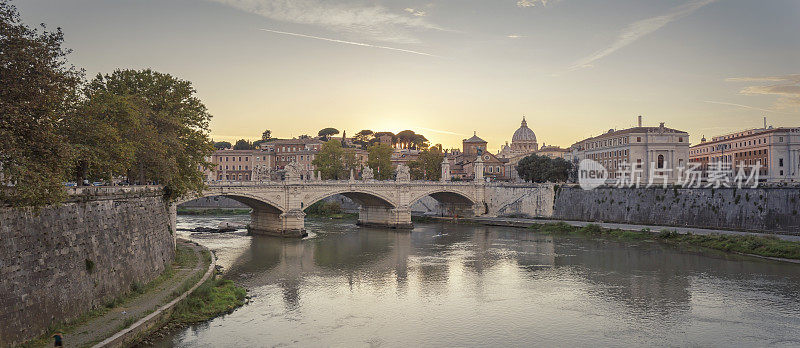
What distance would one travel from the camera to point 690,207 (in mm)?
42938

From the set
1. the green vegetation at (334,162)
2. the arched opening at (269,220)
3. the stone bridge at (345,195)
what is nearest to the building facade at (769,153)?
the stone bridge at (345,195)

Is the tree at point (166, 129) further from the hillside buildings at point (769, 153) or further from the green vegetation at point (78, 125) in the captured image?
the hillside buildings at point (769, 153)

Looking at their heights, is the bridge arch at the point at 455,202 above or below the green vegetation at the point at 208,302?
above

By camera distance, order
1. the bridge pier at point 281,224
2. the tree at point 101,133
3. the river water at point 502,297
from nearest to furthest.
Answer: the river water at point 502,297
the tree at point 101,133
the bridge pier at point 281,224

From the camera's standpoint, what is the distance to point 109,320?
15.2 m

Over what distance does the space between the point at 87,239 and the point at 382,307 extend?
33.0 feet

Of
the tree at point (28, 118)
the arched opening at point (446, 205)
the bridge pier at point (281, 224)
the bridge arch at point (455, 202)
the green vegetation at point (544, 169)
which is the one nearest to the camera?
the tree at point (28, 118)

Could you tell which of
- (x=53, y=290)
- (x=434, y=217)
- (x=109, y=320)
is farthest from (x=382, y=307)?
(x=434, y=217)

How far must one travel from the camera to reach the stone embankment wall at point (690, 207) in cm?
3650

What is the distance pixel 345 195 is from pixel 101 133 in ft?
107

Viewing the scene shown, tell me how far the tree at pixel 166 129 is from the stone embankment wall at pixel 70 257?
10.2 feet

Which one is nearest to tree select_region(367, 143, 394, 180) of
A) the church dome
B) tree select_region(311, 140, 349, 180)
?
tree select_region(311, 140, 349, 180)

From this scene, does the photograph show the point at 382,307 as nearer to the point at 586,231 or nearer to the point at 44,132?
the point at 44,132

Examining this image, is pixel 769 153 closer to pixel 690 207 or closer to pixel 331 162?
pixel 690 207
